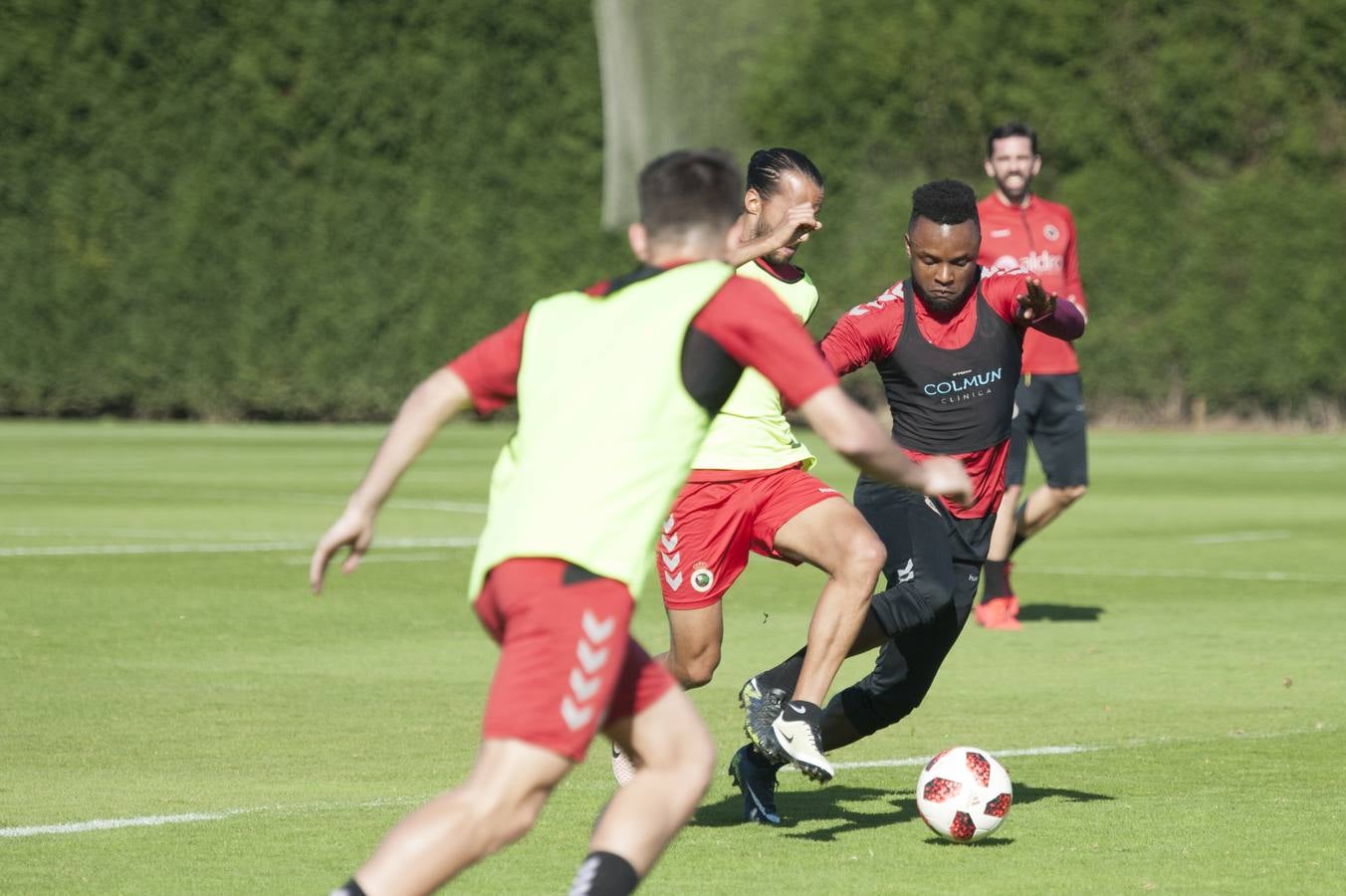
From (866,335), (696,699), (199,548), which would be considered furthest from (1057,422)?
(199,548)

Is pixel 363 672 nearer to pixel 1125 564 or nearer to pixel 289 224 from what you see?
pixel 1125 564

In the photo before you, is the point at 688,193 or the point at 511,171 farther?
Result: the point at 511,171

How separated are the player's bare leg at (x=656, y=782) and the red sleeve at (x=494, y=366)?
75cm

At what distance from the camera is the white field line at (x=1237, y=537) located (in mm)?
Answer: 18078

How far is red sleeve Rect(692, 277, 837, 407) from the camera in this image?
478 centimetres

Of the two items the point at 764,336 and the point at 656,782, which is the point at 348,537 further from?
the point at 764,336

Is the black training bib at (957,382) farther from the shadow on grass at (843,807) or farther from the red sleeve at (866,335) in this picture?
the shadow on grass at (843,807)

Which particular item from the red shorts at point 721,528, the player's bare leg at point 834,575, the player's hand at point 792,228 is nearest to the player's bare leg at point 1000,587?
the red shorts at point 721,528

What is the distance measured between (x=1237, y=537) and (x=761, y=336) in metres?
14.4

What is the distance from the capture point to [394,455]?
4895 millimetres

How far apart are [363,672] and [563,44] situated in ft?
93.1

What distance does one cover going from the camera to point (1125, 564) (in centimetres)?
1631

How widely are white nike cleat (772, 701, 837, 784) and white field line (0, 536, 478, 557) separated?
10.4 m

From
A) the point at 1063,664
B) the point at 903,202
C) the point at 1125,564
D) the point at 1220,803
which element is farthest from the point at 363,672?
the point at 903,202
